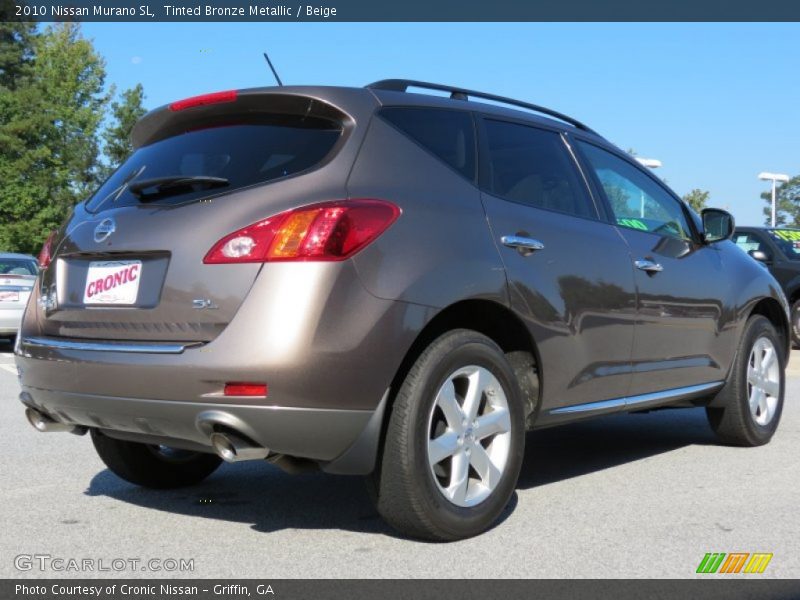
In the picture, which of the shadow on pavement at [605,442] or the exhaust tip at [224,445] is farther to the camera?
the shadow on pavement at [605,442]

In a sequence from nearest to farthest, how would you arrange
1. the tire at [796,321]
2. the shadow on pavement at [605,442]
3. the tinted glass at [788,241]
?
the shadow on pavement at [605,442], the tire at [796,321], the tinted glass at [788,241]

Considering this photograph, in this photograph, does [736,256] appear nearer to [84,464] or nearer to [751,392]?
[751,392]

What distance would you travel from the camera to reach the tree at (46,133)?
169 ft

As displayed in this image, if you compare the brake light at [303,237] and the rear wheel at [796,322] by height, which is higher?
the brake light at [303,237]

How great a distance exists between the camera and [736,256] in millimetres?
6211

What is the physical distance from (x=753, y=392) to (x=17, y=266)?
12.1 m

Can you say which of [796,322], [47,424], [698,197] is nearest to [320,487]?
[47,424]

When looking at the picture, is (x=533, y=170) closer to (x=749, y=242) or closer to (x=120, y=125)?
(x=749, y=242)

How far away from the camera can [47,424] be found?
425cm

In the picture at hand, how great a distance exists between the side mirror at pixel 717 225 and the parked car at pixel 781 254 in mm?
9311

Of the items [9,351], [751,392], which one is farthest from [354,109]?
[9,351]

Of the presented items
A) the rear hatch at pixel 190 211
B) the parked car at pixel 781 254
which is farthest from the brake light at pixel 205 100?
the parked car at pixel 781 254

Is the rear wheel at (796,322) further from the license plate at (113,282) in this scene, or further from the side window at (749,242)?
the license plate at (113,282)
